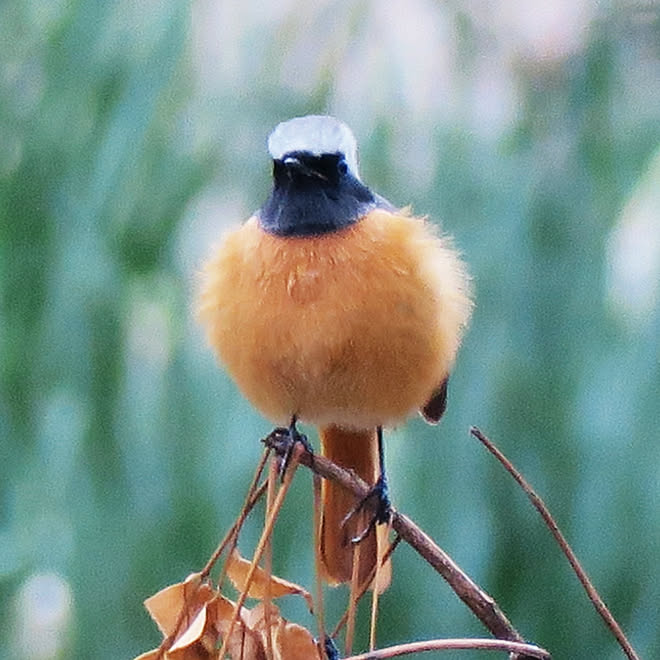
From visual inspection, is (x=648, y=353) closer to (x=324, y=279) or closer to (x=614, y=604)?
(x=614, y=604)

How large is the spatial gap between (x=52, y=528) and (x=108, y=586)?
8 cm

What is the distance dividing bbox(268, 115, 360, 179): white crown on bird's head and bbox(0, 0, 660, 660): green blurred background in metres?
0.35

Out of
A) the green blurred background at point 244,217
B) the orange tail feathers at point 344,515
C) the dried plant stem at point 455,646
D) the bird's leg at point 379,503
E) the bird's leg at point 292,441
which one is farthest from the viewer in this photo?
the green blurred background at point 244,217

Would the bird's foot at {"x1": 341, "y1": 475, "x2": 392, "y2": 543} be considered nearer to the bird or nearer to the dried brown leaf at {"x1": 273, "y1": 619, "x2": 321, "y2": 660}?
the bird

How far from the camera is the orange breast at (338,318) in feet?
2.61

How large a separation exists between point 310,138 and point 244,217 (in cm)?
37

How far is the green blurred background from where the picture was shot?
3.71 ft

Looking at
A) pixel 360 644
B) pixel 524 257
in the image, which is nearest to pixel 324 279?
pixel 524 257

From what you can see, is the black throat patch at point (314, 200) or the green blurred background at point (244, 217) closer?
the black throat patch at point (314, 200)

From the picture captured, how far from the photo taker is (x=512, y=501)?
3.75 feet

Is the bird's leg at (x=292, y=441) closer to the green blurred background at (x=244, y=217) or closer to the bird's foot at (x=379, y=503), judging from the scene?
the bird's foot at (x=379, y=503)

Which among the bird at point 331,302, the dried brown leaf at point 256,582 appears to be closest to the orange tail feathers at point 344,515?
the bird at point 331,302

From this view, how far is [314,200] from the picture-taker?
852mm

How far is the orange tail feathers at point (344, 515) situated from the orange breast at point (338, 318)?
0.25ft
